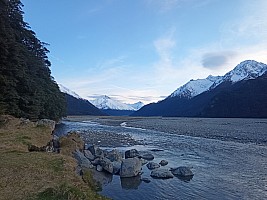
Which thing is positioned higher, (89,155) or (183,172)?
(89,155)

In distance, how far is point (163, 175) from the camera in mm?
23609

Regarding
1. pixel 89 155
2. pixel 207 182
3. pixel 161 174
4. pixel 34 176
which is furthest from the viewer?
pixel 89 155

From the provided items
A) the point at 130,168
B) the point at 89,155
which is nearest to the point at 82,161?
the point at 89,155

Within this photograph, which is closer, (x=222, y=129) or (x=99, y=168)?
(x=99, y=168)

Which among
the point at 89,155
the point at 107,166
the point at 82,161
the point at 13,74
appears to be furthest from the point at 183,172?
the point at 13,74

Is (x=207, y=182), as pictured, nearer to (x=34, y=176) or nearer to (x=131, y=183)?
(x=131, y=183)

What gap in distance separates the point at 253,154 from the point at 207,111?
166793mm

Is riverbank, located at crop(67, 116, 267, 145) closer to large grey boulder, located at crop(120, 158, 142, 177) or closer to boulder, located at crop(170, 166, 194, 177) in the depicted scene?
boulder, located at crop(170, 166, 194, 177)

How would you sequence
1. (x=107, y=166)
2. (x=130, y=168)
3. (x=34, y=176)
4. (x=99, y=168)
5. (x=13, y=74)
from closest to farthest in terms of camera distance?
(x=34, y=176) → (x=130, y=168) → (x=107, y=166) → (x=99, y=168) → (x=13, y=74)

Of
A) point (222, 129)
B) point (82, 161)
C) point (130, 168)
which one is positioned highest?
point (222, 129)

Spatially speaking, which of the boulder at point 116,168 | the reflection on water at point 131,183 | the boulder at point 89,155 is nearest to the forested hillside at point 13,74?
the boulder at point 89,155

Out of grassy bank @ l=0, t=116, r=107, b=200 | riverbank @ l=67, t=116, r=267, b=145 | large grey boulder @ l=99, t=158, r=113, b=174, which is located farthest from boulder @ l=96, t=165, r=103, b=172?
riverbank @ l=67, t=116, r=267, b=145

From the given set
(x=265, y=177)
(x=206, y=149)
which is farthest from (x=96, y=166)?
(x=206, y=149)

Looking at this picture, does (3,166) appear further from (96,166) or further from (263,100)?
(263,100)
